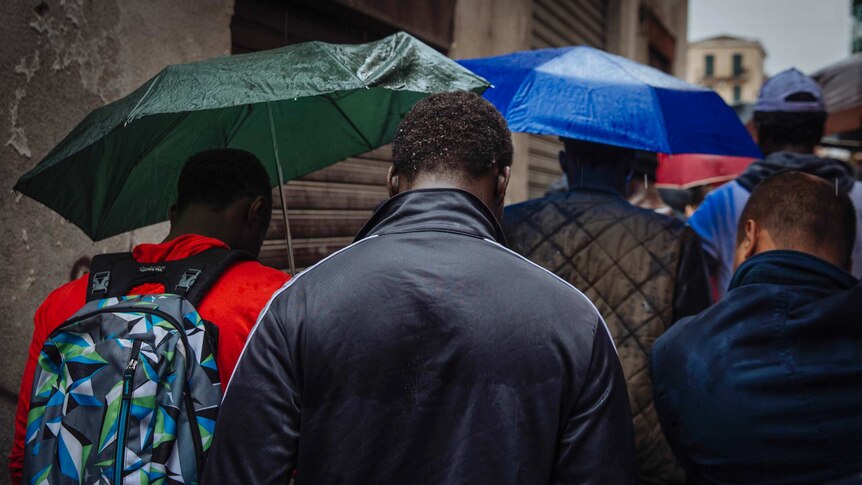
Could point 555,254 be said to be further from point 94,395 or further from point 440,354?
point 94,395

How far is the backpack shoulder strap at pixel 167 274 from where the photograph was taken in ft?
6.19

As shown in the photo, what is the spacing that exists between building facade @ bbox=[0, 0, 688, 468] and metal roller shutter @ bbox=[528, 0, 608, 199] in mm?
2058

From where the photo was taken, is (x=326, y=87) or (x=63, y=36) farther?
(x=63, y=36)

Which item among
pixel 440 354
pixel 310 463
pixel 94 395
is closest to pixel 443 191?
pixel 440 354

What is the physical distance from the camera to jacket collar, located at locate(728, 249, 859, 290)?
6.34ft

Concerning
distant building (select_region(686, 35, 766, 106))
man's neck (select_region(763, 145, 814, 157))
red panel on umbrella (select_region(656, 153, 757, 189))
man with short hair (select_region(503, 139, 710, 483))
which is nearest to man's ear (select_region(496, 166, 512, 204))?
man with short hair (select_region(503, 139, 710, 483))

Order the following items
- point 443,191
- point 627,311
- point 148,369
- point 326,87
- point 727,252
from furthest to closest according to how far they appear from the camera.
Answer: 1. point 727,252
2. point 627,311
3. point 326,87
4. point 148,369
5. point 443,191

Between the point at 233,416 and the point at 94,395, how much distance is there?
1.51 ft

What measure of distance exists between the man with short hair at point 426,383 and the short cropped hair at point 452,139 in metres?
0.21

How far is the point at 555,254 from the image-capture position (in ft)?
9.05

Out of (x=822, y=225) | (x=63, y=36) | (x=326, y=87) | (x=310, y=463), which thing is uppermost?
(x=63, y=36)

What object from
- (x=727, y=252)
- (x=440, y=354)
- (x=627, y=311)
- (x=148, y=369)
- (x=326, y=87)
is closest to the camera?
(x=440, y=354)

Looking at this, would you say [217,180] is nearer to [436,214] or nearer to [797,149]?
[436,214]

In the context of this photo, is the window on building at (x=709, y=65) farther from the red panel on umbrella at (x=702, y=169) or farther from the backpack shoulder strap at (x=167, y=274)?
the backpack shoulder strap at (x=167, y=274)
